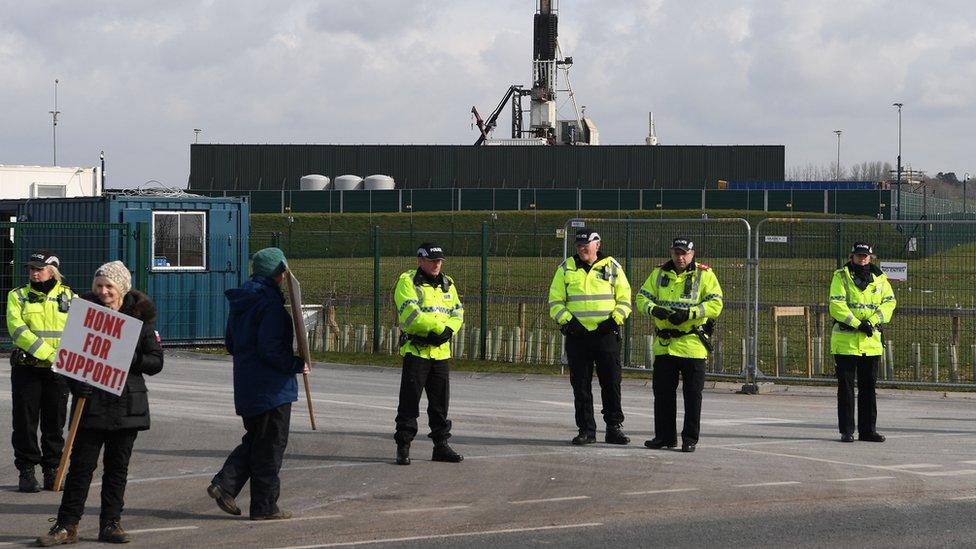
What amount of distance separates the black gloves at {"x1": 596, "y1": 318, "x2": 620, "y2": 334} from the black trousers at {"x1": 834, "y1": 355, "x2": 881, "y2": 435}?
2385mm

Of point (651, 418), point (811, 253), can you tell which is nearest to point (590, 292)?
point (651, 418)

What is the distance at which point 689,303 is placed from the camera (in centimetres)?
1230

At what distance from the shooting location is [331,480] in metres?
10.7

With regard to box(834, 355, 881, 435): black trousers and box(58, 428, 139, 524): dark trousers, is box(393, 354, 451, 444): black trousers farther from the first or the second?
box(834, 355, 881, 435): black trousers

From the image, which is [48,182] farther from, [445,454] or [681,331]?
[681,331]

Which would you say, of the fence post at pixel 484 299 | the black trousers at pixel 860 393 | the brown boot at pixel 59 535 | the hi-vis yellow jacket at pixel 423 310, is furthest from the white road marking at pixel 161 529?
the fence post at pixel 484 299

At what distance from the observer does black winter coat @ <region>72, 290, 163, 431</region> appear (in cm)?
830

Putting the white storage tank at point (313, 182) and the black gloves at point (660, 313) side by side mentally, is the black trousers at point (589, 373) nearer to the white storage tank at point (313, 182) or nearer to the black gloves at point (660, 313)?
the black gloves at point (660, 313)

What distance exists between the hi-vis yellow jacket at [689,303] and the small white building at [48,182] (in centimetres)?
1865

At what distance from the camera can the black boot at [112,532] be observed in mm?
8375

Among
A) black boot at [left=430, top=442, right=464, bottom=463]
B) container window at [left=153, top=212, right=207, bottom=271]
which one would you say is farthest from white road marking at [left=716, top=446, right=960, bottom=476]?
container window at [left=153, top=212, right=207, bottom=271]

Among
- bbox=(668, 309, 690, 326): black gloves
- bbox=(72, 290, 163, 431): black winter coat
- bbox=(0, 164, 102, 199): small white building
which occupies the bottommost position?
bbox=(72, 290, 163, 431): black winter coat

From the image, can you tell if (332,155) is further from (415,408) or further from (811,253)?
(415,408)

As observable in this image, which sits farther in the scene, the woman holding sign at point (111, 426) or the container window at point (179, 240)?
the container window at point (179, 240)
